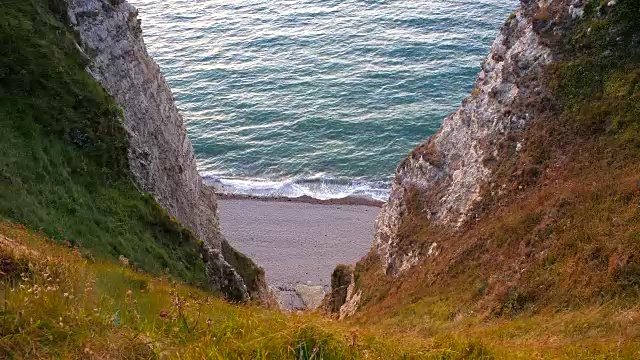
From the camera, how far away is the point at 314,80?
294 feet

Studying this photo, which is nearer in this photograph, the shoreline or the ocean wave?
the shoreline

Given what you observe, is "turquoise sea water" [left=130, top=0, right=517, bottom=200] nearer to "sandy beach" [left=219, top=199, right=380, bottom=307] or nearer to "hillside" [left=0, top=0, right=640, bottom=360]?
"sandy beach" [left=219, top=199, right=380, bottom=307]

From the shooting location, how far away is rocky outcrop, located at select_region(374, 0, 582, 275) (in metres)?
31.7

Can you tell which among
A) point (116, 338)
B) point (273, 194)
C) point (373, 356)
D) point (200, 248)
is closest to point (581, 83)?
point (200, 248)

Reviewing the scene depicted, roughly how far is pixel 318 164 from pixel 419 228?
3942cm

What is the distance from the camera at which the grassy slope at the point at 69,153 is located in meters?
23.6

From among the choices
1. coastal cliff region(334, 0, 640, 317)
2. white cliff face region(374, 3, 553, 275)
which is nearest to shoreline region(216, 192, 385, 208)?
white cliff face region(374, 3, 553, 275)

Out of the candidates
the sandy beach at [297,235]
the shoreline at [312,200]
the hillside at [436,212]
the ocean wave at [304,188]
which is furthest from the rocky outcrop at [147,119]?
the ocean wave at [304,188]

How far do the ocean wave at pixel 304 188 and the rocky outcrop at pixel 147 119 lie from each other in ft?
90.0

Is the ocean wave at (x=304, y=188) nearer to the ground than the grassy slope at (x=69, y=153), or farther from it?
nearer to the ground

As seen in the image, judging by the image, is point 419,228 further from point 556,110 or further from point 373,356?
point 373,356

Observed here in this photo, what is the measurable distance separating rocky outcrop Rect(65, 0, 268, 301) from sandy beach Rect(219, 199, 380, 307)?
13258 mm

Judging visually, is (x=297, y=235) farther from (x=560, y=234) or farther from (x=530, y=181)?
(x=560, y=234)

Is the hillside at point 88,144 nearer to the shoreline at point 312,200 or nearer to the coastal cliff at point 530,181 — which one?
the coastal cliff at point 530,181
